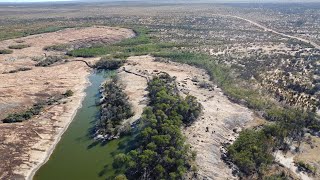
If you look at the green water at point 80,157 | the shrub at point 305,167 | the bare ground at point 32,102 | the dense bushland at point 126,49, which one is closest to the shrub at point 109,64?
the bare ground at point 32,102

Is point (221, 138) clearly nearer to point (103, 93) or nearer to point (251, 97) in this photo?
point (251, 97)

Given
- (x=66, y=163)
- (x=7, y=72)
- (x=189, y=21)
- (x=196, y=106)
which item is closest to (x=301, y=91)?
(x=196, y=106)

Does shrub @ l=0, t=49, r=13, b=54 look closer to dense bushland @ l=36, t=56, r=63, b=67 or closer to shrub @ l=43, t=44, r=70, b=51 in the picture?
shrub @ l=43, t=44, r=70, b=51

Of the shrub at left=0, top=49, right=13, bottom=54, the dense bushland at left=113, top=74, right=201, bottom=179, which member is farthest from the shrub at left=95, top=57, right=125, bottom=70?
the dense bushland at left=113, top=74, right=201, bottom=179

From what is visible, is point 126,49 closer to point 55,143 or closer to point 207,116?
point 207,116

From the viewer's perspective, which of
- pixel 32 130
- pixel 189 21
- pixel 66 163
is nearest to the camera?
pixel 66 163

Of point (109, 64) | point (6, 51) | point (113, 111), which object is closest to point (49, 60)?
point (109, 64)
